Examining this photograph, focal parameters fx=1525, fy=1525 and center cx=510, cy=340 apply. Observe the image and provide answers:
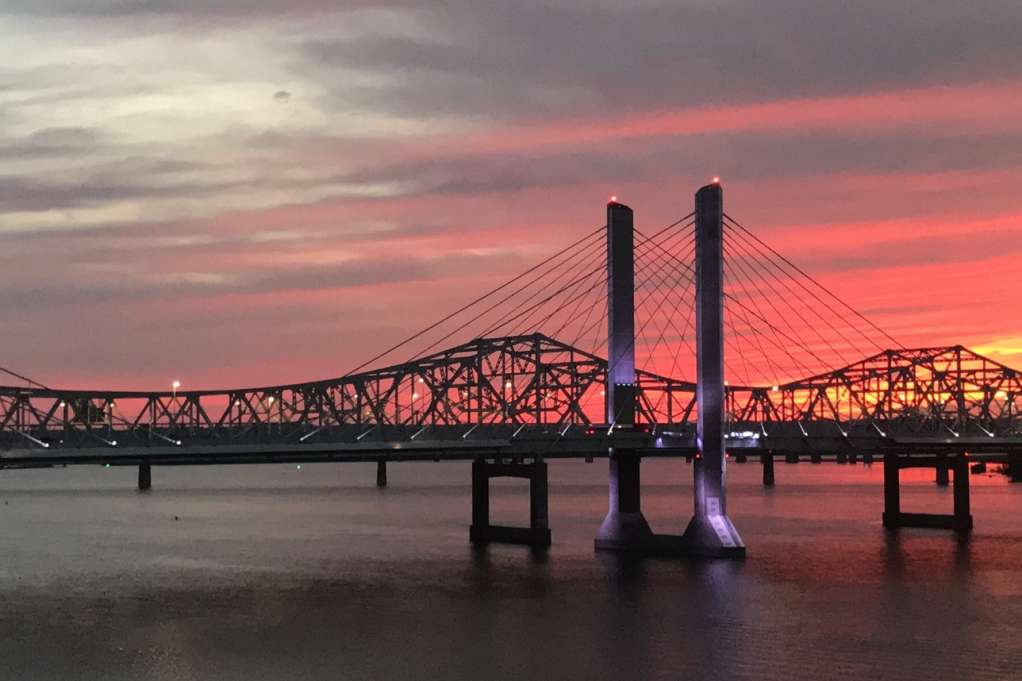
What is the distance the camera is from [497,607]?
6094 centimetres

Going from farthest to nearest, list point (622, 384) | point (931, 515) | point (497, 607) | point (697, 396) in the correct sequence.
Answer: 1. point (931, 515)
2. point (622, 384)
3. point (697, 396)
4. point (497, 607)

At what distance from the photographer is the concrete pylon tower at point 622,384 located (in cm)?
7875

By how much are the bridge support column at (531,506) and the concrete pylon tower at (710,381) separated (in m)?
13.0

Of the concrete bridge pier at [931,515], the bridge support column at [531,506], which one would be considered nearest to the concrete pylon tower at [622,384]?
the bridge support column at [531,506]

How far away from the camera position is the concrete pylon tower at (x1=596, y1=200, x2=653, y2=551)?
3100 inches

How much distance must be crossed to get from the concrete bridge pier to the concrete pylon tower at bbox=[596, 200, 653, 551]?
3086 centimetres

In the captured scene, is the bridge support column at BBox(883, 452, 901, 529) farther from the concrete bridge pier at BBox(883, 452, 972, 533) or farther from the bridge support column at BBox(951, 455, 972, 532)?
the bridge support column at BBox(951, 455, 972, 532)

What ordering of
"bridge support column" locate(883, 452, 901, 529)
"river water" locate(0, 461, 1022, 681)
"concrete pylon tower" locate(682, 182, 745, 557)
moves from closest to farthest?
1. "river water" locate(0, 461, 1022, 681)
2. "concrete pylon tower" locate(682, 182, 745, 557)
3. "bridge support column" locate(883, 452, 901, 529)

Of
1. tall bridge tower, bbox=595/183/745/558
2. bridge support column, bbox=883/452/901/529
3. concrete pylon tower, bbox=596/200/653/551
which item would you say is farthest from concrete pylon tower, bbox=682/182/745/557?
bridge support column, bbox=883/452/901/529

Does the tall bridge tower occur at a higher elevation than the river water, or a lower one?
higher

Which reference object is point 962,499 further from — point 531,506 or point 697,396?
point 697,396

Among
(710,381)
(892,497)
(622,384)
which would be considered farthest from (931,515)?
(710,381)

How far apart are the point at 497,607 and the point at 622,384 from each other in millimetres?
21166

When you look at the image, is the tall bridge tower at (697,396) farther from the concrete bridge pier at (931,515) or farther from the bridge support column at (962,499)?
the bridge support column at (962,499)
